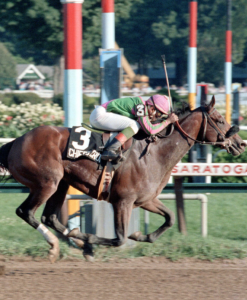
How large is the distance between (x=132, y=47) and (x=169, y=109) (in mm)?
41532

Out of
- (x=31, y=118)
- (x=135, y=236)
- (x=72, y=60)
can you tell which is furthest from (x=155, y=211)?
(x=31, y=118)

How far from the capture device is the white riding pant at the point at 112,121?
4.74 m

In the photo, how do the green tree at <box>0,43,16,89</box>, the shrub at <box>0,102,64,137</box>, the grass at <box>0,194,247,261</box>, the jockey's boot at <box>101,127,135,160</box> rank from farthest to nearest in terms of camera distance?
the green tree at <box>0,43,16,89</box> < the shrub at <box>0,102,64,137</box> < the grass at <box>0,194,247,261</box> < the jockey's boot at <box>101,127,135,160</box>

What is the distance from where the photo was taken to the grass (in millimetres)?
5117

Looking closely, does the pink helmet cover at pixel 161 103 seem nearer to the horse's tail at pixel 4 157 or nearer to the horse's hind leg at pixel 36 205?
the horse's hind leg at pixel 36 205

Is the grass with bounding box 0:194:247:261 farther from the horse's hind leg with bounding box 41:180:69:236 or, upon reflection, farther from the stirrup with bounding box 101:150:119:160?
the stirrup with bounding box 101:150:119:160

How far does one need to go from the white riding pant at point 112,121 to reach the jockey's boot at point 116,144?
54mm

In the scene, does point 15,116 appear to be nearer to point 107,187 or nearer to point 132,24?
point 107,187

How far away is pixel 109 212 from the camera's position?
5328mm

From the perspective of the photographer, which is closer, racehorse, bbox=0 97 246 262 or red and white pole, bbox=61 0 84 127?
racehorse, bbox=0 97 246 262

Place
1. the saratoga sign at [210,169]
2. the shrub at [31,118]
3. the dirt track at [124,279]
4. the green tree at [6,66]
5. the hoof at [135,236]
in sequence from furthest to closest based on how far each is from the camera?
the green tree at [6,66] < the shrub at [31,118] < the saratoga sign at [210,169] < the hoof at [135,236] < the dirt track at [124,279]

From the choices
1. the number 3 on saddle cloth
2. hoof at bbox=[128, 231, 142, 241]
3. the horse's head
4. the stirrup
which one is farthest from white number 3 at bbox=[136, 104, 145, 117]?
hoof at bbox=[128, 231, 142, 241]

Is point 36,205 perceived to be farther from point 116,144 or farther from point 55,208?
point 116,144

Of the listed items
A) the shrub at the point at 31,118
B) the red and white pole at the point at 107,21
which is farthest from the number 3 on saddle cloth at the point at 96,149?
the shrub at the point at 31,118
